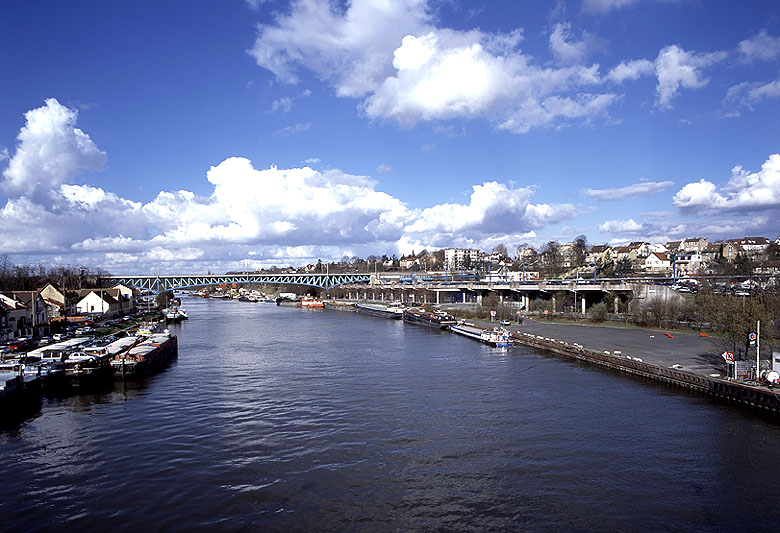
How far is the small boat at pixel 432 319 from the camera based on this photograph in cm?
5016

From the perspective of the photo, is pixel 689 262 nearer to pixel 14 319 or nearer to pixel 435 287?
pixel 435 287

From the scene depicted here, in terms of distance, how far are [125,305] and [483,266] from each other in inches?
3805

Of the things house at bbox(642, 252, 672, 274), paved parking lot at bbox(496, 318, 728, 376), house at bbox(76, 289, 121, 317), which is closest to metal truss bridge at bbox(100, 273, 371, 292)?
house at bbox(76, 289, 121, 317)

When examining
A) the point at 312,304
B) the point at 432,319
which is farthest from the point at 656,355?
the point at 312,304

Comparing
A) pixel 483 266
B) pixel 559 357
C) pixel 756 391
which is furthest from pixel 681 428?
pixel 483 266

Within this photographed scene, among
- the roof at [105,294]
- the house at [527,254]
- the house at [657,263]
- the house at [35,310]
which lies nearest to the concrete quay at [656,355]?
the house at [35,310]

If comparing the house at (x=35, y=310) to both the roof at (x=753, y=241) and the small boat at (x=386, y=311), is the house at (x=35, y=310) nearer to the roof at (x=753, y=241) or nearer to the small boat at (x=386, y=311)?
the small boat at (x=386, y=311)

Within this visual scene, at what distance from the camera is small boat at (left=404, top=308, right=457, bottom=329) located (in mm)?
50162

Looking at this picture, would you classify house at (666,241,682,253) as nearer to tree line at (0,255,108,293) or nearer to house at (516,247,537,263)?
house at (516,247,537,263)

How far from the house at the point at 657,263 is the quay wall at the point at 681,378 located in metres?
65.8

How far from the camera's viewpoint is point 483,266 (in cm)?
14475

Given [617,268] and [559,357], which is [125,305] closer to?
[559,357]

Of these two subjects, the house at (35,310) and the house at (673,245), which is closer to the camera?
the house at (35,310)

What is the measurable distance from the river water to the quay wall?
0.53 meters
